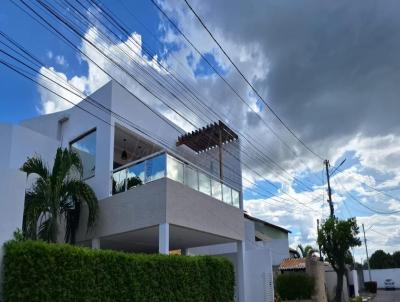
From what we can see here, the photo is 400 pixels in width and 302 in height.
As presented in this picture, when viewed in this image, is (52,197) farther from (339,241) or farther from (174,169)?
(339,241)

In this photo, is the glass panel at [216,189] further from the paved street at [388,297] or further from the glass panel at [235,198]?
the paved street at [388,297]

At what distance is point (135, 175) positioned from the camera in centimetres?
1456

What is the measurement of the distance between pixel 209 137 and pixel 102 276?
42.3ft

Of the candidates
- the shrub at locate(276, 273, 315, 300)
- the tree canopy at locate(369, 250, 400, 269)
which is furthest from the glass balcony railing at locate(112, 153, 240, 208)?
the tree canopy at locate(369, 250, 400, 269)

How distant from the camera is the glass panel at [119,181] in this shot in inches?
591

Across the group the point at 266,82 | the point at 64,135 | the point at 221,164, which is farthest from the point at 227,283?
the point at 64,135

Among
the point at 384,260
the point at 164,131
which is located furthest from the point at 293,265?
the point at 384,260

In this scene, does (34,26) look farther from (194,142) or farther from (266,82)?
→ (194,142)

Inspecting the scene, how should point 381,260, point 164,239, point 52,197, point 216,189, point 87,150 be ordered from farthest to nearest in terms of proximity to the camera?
point 381,260 → point 87,150 → point 216,189 → point 52,197 → point 164,239

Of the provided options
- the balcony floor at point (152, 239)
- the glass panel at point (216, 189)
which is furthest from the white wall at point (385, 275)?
the glass panel at point (216, 189)

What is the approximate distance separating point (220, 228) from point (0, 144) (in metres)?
8.74

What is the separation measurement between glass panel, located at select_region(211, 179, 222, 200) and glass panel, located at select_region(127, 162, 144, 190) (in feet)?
10.8

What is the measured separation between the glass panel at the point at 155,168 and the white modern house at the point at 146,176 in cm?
3

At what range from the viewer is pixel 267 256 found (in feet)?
58.3
